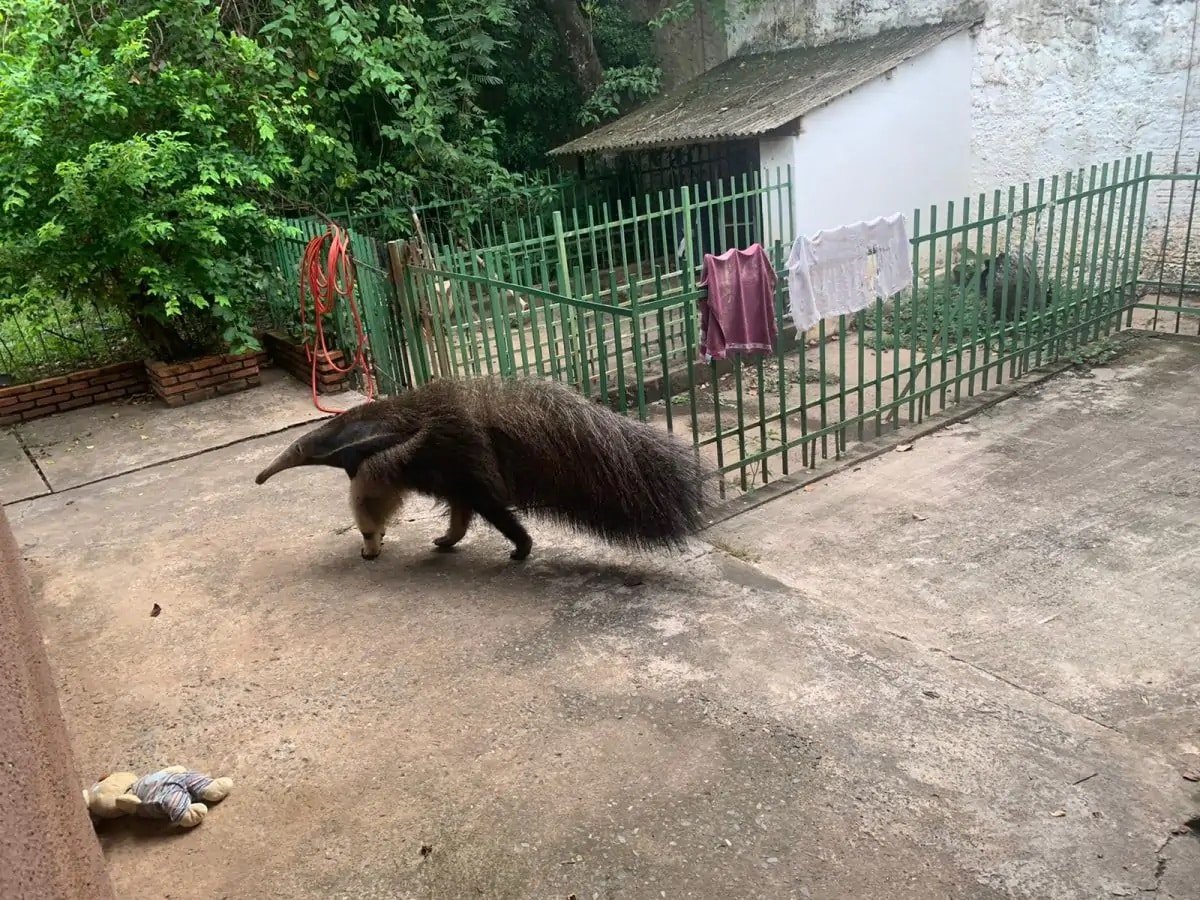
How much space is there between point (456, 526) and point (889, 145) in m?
7.64

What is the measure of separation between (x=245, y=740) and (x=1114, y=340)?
792 centimetres

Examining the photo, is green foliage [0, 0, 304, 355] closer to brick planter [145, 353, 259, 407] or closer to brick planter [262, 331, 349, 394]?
brick planter [145, 353, 259, 407]

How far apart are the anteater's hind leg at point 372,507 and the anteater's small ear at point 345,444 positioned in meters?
0.11

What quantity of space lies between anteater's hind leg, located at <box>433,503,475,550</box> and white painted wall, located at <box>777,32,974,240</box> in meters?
6.31

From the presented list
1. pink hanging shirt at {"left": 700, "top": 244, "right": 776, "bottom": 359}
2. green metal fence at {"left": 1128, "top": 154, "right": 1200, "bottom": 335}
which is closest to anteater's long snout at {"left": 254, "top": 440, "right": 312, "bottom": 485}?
pink hanging shirt at {"left": 700, "top": 244, "right": 776, "bottom": 359}

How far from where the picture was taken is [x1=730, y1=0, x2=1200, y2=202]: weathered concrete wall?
28.7 ft

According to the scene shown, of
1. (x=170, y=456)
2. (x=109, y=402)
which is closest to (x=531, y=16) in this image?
(x=109, y=402)

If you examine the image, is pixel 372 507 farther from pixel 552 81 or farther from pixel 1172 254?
pixel 552 81

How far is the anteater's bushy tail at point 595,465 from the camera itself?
419cm

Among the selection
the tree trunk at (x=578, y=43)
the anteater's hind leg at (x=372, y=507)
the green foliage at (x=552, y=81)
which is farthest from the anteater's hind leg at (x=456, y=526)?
the tree trunk at (x=578, y=43)

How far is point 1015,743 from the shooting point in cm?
312

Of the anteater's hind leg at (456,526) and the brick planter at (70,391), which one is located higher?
the brick planter at (70,391)

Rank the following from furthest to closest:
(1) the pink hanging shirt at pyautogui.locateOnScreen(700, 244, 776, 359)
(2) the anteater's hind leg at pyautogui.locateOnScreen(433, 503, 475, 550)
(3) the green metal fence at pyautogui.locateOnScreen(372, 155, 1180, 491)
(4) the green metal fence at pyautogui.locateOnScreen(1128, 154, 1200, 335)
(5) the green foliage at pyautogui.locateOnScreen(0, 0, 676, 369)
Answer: (4) the green metal fence at pyautogui.locateOnScreen(1128, 154, 1200, 335)
(5) the green foliage at pyautogui.locateOnScreen(0, 0, 676, 369)
(3) the green metal fence at pyautogui.locateOnScreen(372, 155, 1180, 491)
(1) the pink hanging shirt at pyautogui.locateOnScreen(700, 244, 776, 359)
(2) the anteater's hind leg at pyautogui.locateOnScreen(433, 503, 475, 550)

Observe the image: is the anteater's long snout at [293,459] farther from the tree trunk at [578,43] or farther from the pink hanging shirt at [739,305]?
the tree trunk at [578,43]
